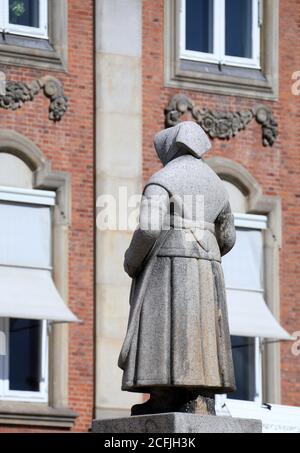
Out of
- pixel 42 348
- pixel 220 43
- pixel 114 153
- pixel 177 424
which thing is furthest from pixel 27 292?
pixel 177 424

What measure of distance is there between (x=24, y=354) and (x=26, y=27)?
13.6 ft

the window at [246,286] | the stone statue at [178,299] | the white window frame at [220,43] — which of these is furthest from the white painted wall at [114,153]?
the stone statue at [178,299]

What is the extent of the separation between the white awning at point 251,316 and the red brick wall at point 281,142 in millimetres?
357

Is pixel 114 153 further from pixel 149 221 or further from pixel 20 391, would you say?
pixel 149 221

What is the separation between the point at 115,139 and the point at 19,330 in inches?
110

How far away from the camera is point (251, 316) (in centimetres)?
2431

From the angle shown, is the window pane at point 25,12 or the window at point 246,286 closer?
the window pane at point 25,12

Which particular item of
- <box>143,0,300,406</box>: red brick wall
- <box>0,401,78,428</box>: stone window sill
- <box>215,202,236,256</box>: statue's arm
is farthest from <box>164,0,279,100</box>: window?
<box>215,202,236,256</box>: statue's arm

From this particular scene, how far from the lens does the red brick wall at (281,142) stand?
24.2 m

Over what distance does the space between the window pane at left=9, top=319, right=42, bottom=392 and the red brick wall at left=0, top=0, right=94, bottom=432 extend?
0.43 metres

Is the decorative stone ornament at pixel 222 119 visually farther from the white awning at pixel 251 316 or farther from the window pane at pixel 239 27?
the white awning at pixel 251 316
